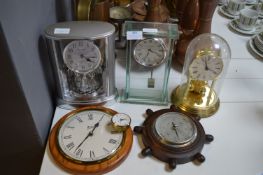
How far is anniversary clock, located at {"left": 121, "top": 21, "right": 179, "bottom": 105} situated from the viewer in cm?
66

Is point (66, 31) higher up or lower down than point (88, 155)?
higher up

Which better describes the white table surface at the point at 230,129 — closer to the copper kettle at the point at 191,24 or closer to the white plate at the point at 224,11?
the copper kettle at the point at 191,24

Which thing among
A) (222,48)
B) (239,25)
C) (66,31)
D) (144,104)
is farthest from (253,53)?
(66,31)

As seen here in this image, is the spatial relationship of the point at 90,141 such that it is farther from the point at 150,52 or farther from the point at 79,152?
the point at 150,52

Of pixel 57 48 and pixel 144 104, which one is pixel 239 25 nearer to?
pixel 144 104

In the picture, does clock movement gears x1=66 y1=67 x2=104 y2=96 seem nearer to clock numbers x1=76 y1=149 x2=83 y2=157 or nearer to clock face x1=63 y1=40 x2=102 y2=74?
clock face x1=63 y1=40 x2=102 y2=74

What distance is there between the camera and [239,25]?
3.51 feet

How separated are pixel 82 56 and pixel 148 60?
0.58 ft

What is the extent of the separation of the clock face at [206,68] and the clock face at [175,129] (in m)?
0.12

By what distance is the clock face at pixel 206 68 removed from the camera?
66 cm

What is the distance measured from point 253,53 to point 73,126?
704mm

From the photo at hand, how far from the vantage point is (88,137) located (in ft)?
2.05

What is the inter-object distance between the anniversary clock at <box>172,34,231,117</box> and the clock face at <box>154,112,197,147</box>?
77 millimetres

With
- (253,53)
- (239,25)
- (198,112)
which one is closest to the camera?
(198,112)
